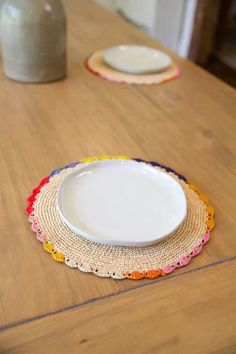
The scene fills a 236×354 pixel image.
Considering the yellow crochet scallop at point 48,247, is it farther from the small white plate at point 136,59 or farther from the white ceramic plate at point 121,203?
the small white plate at point 136,59

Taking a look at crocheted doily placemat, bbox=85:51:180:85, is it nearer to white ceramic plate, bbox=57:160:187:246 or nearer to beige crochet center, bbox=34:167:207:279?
white ceramic plate, bbox=57:160:187:246

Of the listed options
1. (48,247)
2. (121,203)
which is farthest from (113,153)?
(48,247)

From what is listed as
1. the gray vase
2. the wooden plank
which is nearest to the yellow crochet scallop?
the wooden plank

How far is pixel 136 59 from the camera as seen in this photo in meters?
1.17

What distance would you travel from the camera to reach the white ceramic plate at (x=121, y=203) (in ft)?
1.85

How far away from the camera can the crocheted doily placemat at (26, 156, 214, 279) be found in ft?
1.69

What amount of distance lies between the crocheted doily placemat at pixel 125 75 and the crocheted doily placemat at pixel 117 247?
1.72 feet

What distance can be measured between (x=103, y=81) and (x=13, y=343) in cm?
78

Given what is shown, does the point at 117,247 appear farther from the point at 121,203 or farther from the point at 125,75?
the point at 125,75

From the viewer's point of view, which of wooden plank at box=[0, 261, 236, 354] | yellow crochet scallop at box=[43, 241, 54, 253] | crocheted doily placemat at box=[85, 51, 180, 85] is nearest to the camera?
wooden plank at box=[0, 261, 236, 354]

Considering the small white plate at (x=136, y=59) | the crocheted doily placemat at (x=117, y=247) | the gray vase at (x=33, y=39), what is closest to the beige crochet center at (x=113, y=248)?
the crocheted doily placemat at (x=117, y=247)

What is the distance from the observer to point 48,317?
1.49 ft

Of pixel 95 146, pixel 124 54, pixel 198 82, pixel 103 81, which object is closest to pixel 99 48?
pixel 124 54

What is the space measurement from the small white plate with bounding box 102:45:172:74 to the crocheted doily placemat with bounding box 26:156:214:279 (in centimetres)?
58
